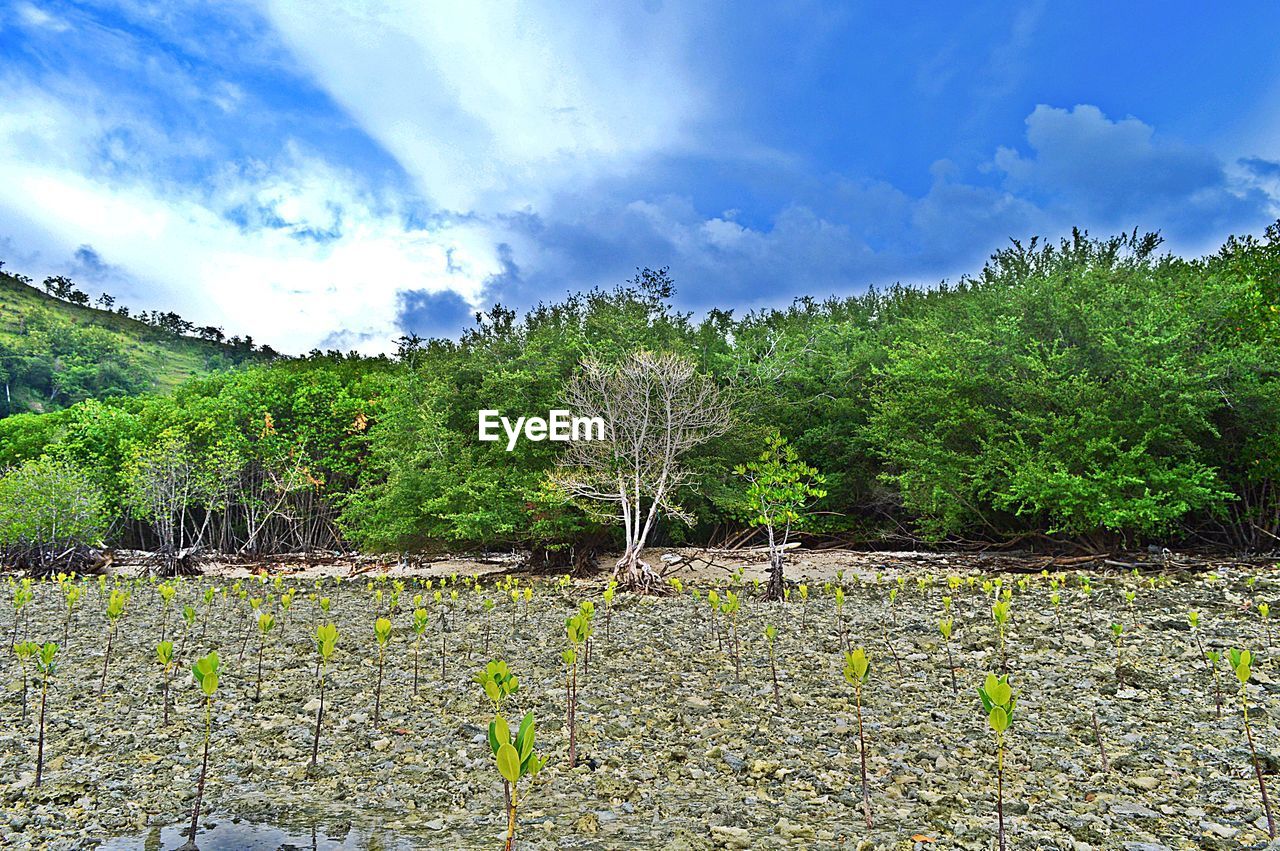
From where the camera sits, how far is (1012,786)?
4348 millimetres

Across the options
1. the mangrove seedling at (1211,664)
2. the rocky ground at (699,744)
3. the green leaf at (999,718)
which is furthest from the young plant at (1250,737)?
the green leaf at (999,718)

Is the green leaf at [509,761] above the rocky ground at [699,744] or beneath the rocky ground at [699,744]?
above

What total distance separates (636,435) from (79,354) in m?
81.8

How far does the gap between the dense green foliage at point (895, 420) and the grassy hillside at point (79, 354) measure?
43749 millimetres

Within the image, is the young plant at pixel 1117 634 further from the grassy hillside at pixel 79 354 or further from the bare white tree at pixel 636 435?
the grassy hillside at pixel 79 354

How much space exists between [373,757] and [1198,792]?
559cm

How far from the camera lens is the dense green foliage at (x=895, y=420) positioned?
48.2 ft

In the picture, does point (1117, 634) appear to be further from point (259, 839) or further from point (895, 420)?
point (895, 420)

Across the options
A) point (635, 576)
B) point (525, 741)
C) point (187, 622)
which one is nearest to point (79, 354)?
point (187, 622)

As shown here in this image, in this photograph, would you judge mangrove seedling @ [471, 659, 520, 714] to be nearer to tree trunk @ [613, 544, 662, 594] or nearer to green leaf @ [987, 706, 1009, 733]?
green leaf @ [987, 706, 1009, 733]

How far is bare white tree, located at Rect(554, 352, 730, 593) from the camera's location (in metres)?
15.9

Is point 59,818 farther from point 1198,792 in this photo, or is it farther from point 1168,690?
point 1168,690

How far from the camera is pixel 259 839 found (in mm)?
3943

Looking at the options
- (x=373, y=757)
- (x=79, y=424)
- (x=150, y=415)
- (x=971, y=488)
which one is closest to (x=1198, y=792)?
(x=373, y=757)
